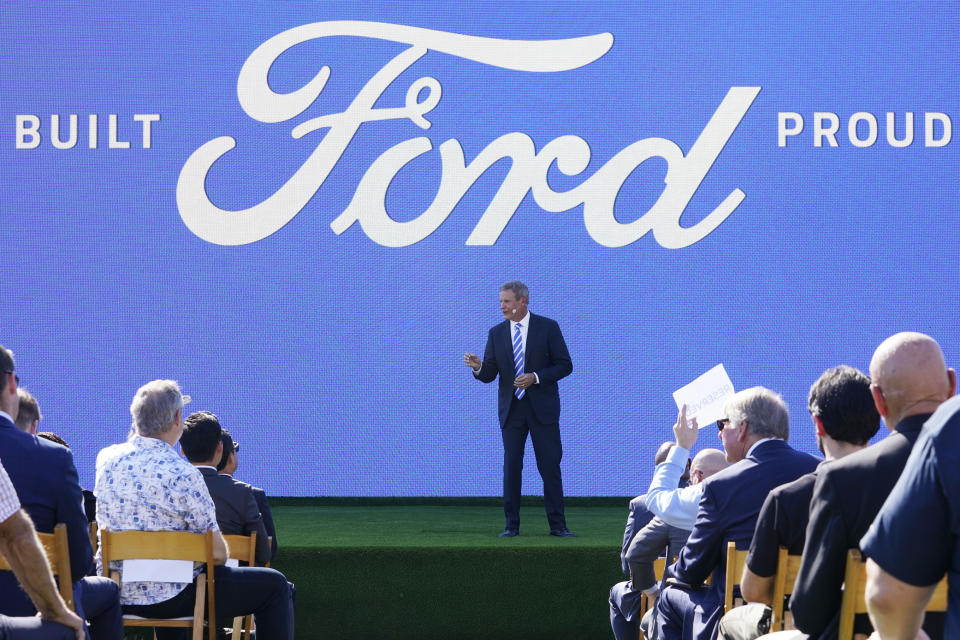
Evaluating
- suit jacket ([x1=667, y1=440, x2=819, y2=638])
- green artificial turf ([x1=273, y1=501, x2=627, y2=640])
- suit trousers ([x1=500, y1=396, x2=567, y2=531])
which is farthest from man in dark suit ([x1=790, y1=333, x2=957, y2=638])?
suit trousers ([x1=500, y1=396, x2=567, y2=531])

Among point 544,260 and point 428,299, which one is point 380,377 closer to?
point 428,299

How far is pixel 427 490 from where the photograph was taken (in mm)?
6211

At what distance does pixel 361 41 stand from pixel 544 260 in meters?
1.55

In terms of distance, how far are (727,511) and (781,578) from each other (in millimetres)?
367

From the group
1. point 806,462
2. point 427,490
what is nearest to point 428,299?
point 427,490

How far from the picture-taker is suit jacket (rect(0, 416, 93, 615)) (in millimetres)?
2502

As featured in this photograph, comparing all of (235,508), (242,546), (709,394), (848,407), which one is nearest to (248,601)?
(242,546)

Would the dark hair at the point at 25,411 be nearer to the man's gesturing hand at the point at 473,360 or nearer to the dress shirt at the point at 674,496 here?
the dress shirt at the point at 674,496

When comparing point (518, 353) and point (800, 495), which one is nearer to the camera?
point (800, 495)

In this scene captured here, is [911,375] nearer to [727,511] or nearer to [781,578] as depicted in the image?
[781,578]

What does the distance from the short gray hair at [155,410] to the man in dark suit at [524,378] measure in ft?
7.45

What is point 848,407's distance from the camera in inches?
95.7

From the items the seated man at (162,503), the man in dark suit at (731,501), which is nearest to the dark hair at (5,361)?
the seated man at (162,503)

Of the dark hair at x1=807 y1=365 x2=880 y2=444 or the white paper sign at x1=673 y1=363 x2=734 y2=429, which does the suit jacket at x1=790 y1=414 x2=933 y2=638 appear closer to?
the dark hair at x1=807 y1=365 x2=880 y2=444
